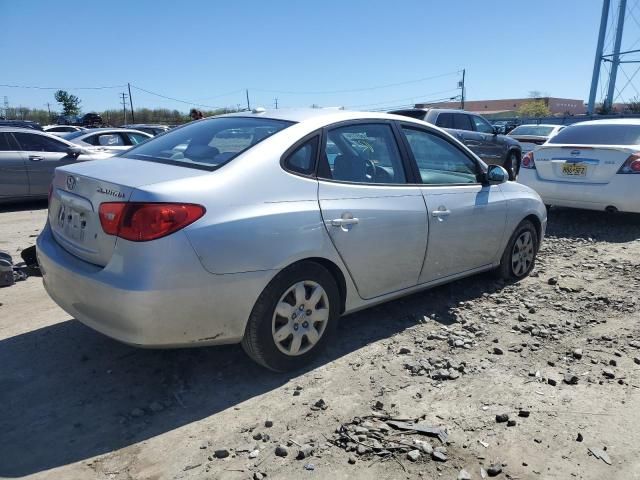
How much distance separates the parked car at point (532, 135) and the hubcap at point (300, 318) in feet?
45.4

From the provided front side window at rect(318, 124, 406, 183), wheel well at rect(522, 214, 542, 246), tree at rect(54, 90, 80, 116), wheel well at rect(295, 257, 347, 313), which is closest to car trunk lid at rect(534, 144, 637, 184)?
wheel well at rect(522, 214, 542, 246)

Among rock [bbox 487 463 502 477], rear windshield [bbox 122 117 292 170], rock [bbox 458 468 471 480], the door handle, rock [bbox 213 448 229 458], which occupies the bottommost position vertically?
rock [bbox 487 463 502 477]

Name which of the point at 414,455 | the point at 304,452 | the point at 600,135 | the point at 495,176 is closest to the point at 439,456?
the point at 414,455

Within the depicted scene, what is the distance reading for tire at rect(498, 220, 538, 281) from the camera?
517 centimetres

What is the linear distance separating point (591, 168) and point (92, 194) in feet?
22.0

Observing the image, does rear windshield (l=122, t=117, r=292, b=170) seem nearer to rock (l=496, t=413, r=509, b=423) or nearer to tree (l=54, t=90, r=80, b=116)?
rock (l=496, t=413, r=509, b=423)

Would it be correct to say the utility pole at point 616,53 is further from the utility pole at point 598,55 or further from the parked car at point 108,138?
the parked car at point 108,138

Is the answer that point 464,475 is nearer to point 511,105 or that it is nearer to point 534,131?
point 534,131

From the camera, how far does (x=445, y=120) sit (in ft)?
42.2

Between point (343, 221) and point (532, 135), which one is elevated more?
point (532, 135)

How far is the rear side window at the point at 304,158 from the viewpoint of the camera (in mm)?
3393

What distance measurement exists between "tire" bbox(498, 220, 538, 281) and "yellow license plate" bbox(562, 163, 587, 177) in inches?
105

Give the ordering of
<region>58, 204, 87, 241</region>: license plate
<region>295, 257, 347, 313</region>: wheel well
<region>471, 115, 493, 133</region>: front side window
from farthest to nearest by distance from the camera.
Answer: <region>471, 115, 493, 133</region>: front side window, <region>295, 257, 347, 313</region>: wheel well, <region>58, 204, 87, 241</region>: license plate

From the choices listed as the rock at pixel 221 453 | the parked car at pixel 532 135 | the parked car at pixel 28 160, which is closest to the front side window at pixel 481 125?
the parked car at pixel 532 135
